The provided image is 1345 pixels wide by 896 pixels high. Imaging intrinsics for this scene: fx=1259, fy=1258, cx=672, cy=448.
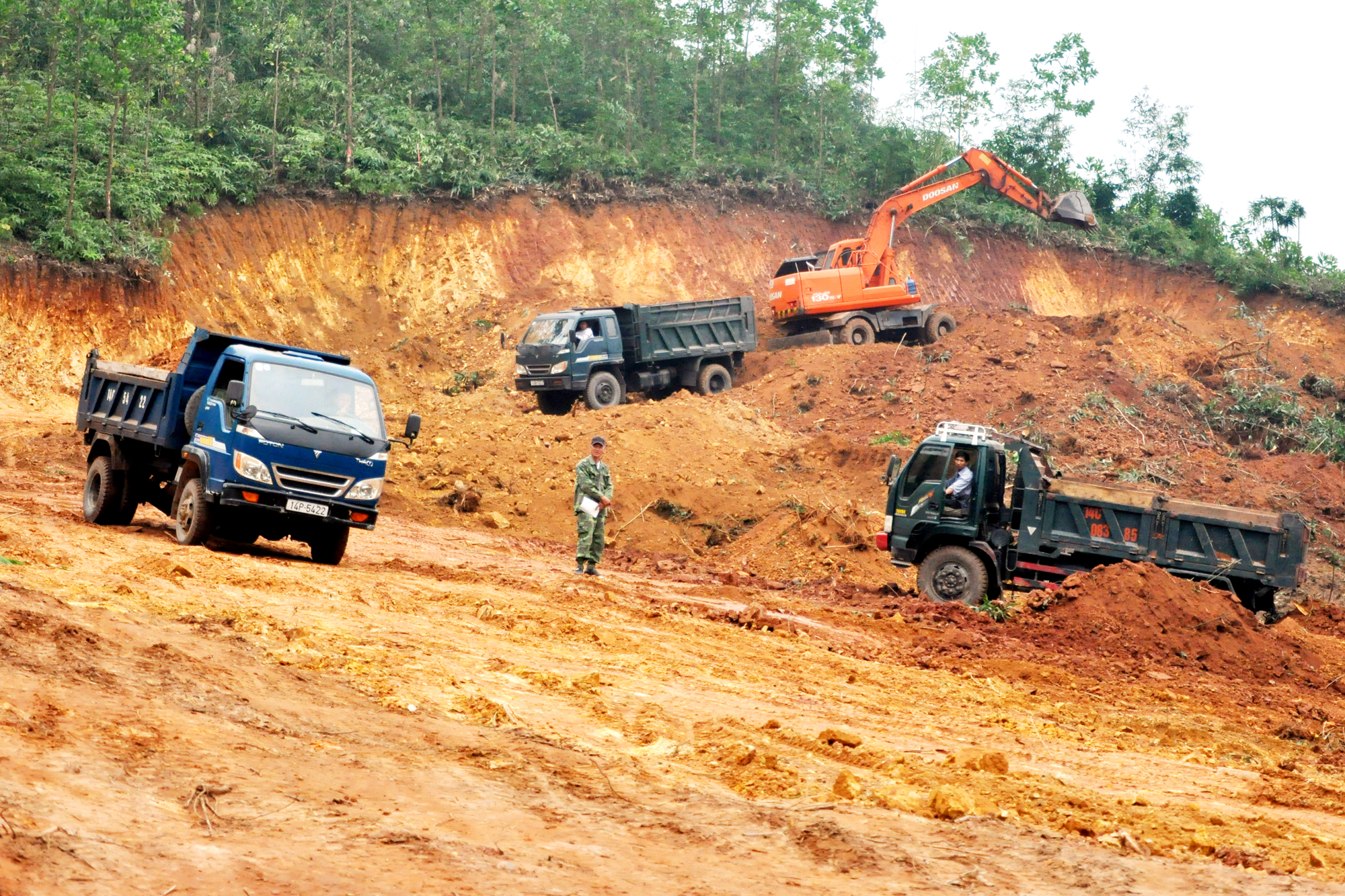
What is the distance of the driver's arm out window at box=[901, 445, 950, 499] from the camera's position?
591 inches

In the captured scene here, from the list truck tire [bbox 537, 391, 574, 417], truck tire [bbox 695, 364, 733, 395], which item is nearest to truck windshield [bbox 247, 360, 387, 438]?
truck tire [bbox 537, 391, 574, 417]

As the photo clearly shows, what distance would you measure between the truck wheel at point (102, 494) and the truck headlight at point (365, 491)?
3224 mm

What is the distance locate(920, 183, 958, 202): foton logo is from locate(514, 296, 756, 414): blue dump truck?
7505mm

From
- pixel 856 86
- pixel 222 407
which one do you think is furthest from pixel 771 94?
pixel 222 407

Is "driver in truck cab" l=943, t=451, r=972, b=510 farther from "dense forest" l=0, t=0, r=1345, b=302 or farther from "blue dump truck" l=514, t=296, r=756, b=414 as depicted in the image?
"dense forest" l=0, t=0, r=1345, b=302

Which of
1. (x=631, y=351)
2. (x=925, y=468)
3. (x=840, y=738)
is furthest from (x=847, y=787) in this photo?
(x=631, y=351)

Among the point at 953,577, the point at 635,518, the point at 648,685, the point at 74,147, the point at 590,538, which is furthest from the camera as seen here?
the point at 74,147

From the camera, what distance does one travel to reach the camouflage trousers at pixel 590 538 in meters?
14.5

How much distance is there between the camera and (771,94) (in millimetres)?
47594

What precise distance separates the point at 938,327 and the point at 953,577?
19590mm

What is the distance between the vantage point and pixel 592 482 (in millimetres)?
14273

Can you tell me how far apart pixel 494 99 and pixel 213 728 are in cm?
3703

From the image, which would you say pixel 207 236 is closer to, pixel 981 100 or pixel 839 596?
pixel 839 596

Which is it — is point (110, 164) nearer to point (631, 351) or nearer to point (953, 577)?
point (631, 351)
